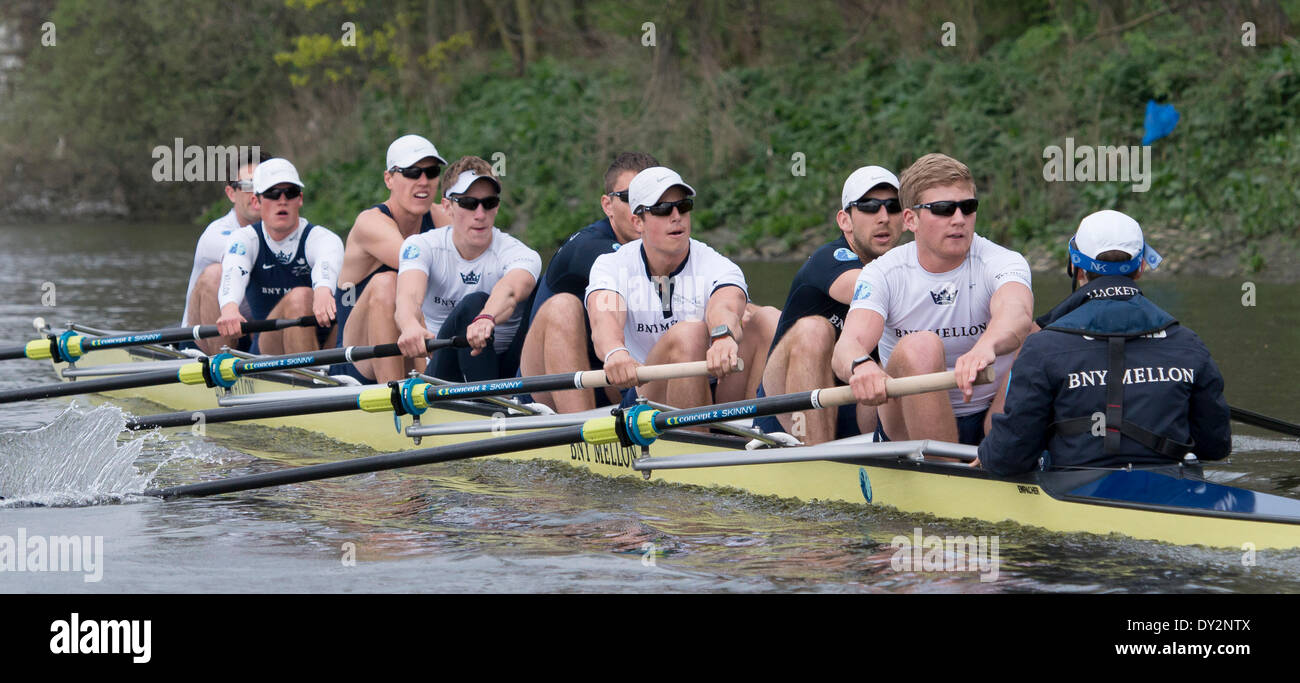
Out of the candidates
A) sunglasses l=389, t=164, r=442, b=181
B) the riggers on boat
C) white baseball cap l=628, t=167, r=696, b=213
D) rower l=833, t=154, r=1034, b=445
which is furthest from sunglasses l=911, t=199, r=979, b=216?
sunglasses l=389, t=164, r=442, b=181

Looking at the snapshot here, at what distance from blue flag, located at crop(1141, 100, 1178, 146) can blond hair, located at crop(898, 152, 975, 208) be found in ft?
36.7

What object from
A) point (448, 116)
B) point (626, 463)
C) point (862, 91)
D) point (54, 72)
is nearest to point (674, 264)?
point (626, 463)

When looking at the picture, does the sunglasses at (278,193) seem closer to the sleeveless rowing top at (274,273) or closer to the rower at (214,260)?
the sleeveless rowing top at (274,273)

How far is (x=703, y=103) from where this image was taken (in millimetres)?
21094

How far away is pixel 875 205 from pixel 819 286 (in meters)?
0.47

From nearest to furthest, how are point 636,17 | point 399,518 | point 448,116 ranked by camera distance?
1. point 399,518
2. point 636,17
3. point 448,116

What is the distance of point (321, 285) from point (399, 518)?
2.80m

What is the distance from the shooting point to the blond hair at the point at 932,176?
5508 millimetres

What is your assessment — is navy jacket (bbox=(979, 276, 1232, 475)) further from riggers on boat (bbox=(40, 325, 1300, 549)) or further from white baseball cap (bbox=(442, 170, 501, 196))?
white baseball cap (bbox=(442, 170, 501, 196))

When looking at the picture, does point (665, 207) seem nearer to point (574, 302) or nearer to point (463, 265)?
point (574, 302)

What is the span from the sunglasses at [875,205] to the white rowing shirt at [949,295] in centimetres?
65

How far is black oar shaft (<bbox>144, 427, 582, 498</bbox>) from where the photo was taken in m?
5.80

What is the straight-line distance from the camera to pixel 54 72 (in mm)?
34562

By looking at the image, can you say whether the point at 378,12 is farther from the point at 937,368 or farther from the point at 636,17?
the point at 937,368
